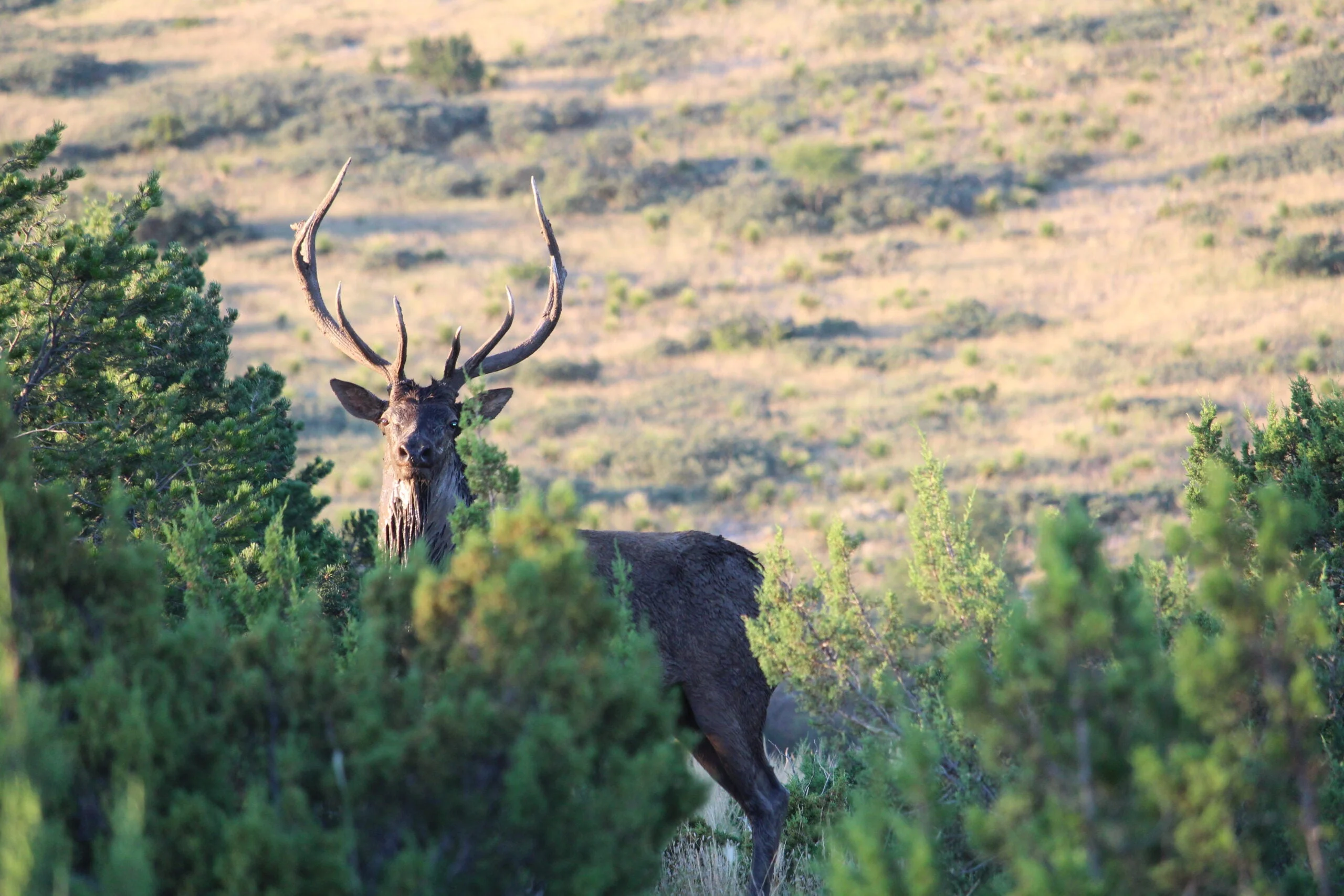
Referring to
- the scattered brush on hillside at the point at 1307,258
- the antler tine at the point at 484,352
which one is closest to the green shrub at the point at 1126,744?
the antler tine at the point at 484,352

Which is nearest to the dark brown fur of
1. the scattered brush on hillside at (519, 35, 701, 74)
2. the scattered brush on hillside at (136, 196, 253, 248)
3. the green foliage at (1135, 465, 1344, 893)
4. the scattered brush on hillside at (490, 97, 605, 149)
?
the green foliage at (1135, 465, 1344, 893)

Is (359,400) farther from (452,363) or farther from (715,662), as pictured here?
(715,662)

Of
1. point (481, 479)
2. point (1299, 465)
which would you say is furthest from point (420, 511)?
point (1299, 465)

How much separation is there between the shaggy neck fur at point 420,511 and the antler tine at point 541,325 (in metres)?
0.63

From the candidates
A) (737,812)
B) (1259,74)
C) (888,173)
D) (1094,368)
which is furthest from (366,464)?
(1259,74)

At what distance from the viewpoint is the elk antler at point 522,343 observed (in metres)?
6.42

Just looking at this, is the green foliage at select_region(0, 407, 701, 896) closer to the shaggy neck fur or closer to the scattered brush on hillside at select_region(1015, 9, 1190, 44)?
the shaggy neck fur

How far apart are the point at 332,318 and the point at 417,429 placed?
4.34 feet

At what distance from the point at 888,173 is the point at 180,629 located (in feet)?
113

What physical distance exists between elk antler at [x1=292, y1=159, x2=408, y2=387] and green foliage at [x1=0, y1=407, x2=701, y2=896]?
3.00 meters

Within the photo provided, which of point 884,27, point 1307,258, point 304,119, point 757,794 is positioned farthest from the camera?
point 884,27

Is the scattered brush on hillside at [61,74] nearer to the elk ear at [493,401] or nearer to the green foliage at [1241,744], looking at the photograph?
the elk ear at [493,401]

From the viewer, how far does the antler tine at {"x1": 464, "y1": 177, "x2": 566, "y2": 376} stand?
659 cm

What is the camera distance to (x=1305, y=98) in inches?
1357
